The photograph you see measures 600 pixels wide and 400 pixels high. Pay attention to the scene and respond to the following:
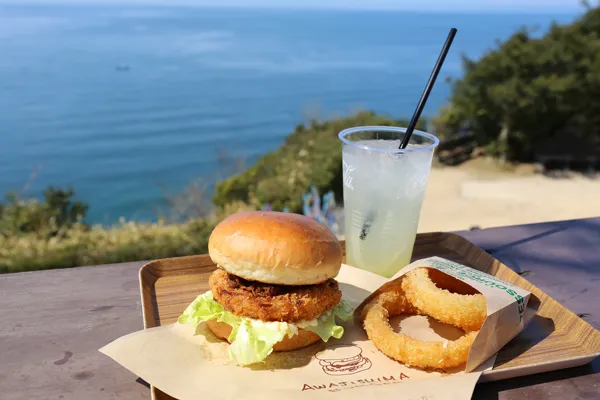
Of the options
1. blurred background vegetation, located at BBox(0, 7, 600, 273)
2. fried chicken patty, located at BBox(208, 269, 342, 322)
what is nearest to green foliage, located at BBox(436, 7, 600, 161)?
blurred background vegetation, located at BBox(0, 7, 600, 273)

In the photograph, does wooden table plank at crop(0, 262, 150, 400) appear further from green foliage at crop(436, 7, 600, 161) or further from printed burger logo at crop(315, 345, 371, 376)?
green foliage at crop(436, 7, 600, 161)

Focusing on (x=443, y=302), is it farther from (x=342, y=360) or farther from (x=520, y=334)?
(x=342, y=360)

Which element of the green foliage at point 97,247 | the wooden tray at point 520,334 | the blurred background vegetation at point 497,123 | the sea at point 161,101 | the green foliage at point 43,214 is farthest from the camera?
the sea at point 161,101

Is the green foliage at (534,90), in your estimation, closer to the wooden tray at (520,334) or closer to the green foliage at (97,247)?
the green foliage at (97,247)

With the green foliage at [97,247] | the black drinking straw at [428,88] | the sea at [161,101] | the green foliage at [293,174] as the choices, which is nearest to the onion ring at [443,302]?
the black drinking straw at [428,88]

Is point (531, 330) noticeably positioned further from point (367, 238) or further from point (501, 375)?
point (367, 238)

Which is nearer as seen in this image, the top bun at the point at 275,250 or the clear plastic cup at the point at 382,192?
the top bun at the point at 275,250
